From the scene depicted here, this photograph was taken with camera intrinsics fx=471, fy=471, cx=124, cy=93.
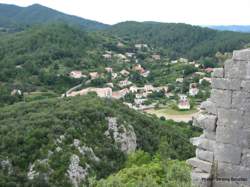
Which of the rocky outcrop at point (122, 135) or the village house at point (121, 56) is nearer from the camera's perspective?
the rocky outcrop at point (122, 135)

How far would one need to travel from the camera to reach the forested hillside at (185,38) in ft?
347

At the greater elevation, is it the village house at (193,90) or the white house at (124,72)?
the white house at (124,72)

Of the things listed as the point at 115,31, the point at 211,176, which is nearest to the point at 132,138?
the point at 211,176

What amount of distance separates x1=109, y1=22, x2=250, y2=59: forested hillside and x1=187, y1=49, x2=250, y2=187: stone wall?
306ft

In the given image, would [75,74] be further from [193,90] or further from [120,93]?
[193,90]

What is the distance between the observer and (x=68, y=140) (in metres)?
27.9

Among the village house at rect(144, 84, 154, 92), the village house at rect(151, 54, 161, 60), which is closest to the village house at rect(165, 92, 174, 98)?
the village house at rect(144, 84, 154, 92)

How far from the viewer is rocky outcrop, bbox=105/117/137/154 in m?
30.6

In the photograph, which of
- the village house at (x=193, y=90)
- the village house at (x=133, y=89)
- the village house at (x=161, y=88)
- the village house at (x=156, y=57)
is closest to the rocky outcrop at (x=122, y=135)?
the village house at (x=193, y=90)

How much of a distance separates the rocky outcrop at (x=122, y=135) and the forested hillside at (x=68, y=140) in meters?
0.07

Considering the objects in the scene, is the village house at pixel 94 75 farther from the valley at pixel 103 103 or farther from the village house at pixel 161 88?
the village house at pixel 161 88

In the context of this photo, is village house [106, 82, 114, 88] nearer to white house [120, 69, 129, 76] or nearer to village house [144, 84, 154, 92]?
village house [144, 84, 154, 92]

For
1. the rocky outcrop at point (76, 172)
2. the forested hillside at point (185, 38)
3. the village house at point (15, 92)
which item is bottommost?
the village house at point (15, 92)

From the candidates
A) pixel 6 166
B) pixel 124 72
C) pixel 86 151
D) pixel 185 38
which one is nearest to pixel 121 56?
pixel 124 72
